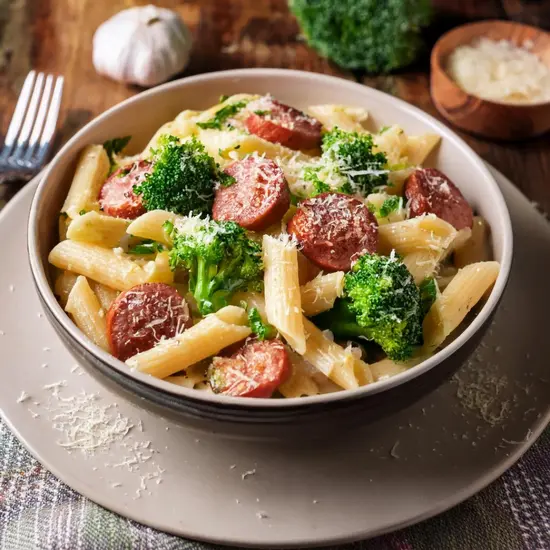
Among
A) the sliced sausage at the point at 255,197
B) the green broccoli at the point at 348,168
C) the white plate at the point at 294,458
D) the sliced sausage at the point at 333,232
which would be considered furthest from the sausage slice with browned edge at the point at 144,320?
the green broccoli at the point at 348,168

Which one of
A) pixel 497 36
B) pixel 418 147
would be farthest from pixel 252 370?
pixel 497 36

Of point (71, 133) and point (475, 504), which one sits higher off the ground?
point (71, 133)

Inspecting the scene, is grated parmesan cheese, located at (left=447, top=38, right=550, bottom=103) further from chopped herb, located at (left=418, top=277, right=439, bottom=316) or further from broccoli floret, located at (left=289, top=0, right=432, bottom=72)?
chopped herb, located at (left=418, top=277, right=439, bottom=316)

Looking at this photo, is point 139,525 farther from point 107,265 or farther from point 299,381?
point 107,265

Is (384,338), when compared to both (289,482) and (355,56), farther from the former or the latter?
(355,56)

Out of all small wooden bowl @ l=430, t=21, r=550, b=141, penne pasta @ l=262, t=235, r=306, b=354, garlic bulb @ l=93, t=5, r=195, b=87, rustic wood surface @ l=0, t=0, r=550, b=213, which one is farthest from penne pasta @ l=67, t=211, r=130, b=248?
small wooden bowl @ l=430, t=21, r=550, b=141

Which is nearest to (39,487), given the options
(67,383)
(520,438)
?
(67,383)

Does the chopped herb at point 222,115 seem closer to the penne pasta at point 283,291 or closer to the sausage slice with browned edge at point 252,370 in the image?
the penne pasta at point 283,291
